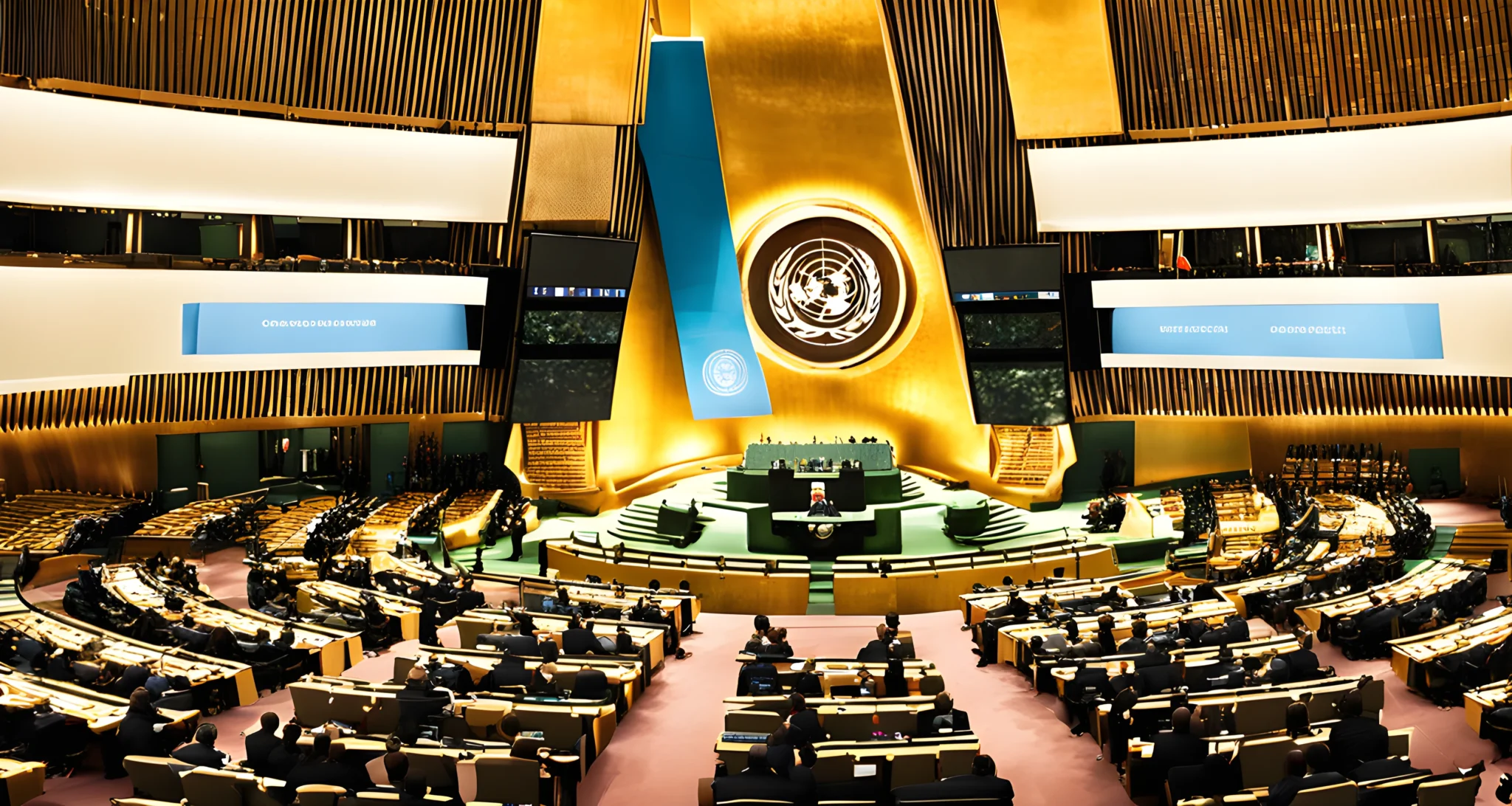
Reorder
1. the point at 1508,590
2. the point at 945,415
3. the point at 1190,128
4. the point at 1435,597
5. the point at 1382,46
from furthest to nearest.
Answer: the point at 945,415, the point at 1190,128, the point at 1382,46, the point at 1508,590, the point at 1435,597

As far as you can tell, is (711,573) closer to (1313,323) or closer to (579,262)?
(579,262)

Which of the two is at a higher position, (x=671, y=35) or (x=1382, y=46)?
(x=671, y=35)

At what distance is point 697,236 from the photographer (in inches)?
968

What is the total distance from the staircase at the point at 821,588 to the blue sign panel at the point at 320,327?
29.5 ft

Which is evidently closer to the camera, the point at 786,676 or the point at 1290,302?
the point at 786,676

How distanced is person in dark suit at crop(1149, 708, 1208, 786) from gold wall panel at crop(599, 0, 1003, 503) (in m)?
16.0

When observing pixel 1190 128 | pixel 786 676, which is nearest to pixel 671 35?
pixel 1190 128

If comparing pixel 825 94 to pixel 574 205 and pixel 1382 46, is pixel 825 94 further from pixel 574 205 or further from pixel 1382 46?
pixel 1382 46

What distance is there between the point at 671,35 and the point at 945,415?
10.1 metres

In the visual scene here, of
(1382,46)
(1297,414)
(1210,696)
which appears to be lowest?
(1210,696)

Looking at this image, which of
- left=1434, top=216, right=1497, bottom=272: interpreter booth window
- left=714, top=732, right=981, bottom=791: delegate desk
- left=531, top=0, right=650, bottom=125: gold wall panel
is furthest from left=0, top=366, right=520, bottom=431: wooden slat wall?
left=1434, top=216, right=1497, bottom=272: interpreter booth window

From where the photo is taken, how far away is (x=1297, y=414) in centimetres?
2200

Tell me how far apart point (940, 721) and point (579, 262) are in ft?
49.8

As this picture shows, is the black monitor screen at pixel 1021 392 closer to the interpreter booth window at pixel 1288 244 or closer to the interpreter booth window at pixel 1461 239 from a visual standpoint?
the interpreter booth window at pixel 1288 244
